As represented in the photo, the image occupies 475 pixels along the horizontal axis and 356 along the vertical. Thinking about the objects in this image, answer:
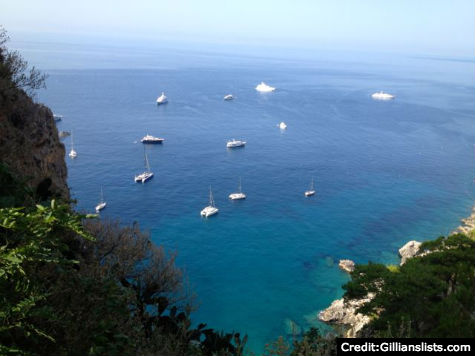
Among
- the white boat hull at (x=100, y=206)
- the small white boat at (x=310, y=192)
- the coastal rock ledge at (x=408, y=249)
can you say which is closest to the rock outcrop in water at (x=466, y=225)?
the coastal rock ledge at (x=408, y=249)

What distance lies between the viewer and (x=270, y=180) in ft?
194

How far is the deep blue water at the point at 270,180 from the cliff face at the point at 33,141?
19.4 m

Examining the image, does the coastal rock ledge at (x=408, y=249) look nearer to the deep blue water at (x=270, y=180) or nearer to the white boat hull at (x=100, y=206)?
the deep blue water at (x=270, y=180)

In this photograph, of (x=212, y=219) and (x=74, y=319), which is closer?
(x=74, y=319)

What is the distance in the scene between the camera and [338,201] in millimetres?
54281

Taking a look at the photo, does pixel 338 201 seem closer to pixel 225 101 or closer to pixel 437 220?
pixel 437 220

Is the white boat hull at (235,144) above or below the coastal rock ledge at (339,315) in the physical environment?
above

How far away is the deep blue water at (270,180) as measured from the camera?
121ft

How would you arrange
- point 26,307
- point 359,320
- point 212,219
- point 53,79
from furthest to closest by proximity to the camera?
point 53,79 < point 212,219 < point 359,320 < point 26,307

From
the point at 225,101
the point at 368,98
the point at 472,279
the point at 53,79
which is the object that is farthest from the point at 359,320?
the point at 53,79

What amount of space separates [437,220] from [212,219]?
29.8 metres

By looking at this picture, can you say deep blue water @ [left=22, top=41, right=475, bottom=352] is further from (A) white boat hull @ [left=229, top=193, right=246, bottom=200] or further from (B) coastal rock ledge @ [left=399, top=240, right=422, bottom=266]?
(B) coastal rock ledge @ [left=399, top=240, right=422, bottom=266]

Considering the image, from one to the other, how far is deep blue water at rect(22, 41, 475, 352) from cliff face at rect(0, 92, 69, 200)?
763 inches

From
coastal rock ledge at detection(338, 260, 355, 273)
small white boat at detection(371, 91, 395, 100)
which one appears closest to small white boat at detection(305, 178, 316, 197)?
coastal rock ledge at detection(338, 260, 355, 273)
